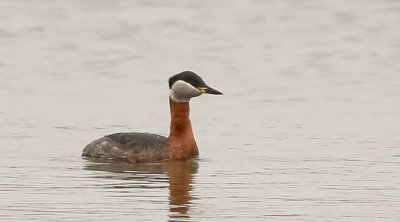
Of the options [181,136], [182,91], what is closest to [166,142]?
[181,136]

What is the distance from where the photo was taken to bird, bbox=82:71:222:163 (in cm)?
1844

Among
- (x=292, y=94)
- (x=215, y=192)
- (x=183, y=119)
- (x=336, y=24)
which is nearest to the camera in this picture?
(x=215, y=192)

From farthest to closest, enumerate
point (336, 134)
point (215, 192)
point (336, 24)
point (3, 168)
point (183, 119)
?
point (336, 24) < point (336, 134) < point (183, 119) < point (3, 168) < point (215, 192)

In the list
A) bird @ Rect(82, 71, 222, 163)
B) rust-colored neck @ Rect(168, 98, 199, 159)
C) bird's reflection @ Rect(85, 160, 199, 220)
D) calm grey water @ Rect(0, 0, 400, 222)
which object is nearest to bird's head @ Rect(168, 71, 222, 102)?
bird @ Rect(82, 71, 222, 163)

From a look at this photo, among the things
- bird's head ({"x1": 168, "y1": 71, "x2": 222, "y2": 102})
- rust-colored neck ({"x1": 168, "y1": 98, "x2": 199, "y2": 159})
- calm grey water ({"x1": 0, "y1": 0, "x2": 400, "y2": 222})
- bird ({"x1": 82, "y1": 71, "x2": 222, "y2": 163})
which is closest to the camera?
calm grey water ({"x1": 0, "y1": 0, "x2": 400, "y2": 222})

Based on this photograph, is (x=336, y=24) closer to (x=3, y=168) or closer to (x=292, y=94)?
(x=292, y=94)

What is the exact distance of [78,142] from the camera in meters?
20.0

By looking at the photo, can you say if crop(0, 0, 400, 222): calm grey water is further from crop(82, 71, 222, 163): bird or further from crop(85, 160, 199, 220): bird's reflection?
crop(82, 71, 222, 163): bird

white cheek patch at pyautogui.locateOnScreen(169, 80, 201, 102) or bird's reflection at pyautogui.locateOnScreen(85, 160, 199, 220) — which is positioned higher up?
white cheek patch at pyautogui.locateOnScreen(169, 80, 201, 102)

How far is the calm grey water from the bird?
13.6 inches

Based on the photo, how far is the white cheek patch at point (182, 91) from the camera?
18.9m

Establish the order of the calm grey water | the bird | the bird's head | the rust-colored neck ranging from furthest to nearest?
the bird's head → the rust-colored neck → the bird → the calm grey water

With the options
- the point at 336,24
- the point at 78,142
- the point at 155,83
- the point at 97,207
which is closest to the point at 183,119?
the point at 78,142

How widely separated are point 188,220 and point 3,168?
4.55 meters
